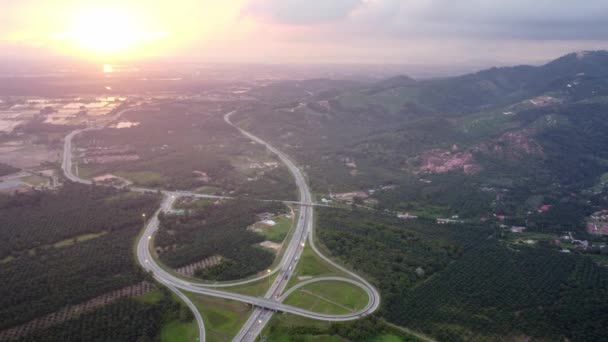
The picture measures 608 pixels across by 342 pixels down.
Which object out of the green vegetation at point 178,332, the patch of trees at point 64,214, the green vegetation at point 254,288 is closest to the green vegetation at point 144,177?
the patch of trees at point 64,214

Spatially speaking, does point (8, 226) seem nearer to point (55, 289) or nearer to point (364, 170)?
point (55, 289)

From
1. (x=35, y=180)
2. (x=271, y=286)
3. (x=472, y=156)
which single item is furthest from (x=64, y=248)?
(x=472, y=156)

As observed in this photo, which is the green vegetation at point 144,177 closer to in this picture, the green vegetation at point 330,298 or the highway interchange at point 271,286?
the highway interchange at point 271,286

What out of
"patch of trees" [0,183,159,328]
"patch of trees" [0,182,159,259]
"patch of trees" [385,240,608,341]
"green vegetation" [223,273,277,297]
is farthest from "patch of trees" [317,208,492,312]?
"patch of trees" [0,182,159,259]

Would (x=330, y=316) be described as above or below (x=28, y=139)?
below

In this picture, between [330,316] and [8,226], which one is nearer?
[330,316]

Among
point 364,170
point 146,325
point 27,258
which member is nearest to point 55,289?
point 27,258
